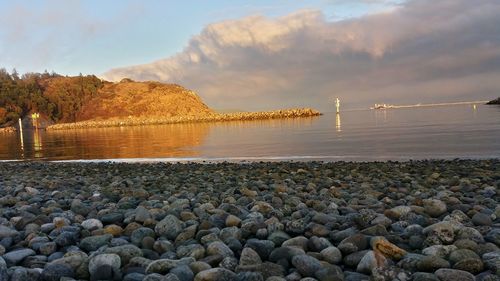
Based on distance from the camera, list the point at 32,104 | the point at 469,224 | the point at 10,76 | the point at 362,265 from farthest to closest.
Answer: the point at 10,76 < the point at 32,104 < the point at 469,224 < the point at 362,265

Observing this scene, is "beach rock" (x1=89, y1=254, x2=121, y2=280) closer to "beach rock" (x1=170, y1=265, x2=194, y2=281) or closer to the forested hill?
"beach rock" (x1=170, y1=265, x2=194, y2=281)

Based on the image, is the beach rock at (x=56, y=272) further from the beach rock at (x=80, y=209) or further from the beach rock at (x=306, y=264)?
the beach rock at (x=80, y=209)

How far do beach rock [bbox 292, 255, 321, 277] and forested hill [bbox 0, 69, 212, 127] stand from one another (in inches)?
5199

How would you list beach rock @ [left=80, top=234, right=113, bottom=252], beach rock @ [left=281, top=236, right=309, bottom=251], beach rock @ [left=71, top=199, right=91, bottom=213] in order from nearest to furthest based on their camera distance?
beach rock @ [left=281, top=236, right=309, bottom=251] → beach rock @ [left=80, top=234, right=113, bottom=252] → beach rock @ [left=71, top=199, right=91, bottom=213]

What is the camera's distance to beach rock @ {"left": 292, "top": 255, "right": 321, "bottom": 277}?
3250mm

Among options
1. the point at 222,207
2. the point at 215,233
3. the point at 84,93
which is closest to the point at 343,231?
the point at 215,233

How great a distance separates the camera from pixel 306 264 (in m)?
3.29

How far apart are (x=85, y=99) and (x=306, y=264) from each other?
495ft

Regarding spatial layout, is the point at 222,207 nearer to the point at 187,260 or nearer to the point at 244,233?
the point at 244,233

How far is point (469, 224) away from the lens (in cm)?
458

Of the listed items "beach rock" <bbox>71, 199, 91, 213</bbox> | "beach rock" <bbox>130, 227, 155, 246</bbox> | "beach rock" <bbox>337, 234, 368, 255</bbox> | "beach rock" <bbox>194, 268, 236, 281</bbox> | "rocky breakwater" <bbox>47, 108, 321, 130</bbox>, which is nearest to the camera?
"beach rock" <bbox>194, 268, 236, 281</bbox>

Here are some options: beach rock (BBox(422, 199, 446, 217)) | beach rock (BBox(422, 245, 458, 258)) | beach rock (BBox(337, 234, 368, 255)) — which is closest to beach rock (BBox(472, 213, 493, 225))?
beach rock (BBox(422, 199, 446, 217))

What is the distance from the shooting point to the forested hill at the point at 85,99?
130625 millimetres

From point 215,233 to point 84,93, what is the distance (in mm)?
151714
